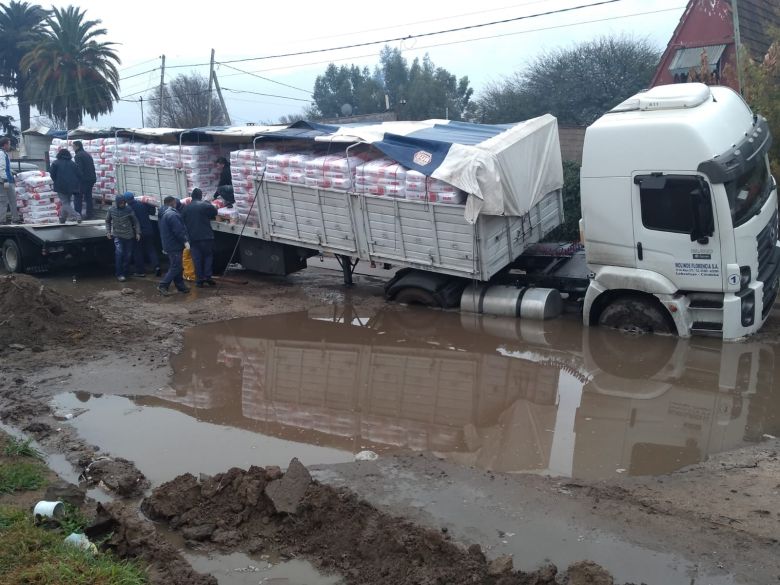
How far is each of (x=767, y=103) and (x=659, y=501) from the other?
33.8ft

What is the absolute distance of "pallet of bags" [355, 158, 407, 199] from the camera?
36.5 feet

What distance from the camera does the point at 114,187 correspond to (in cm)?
1612

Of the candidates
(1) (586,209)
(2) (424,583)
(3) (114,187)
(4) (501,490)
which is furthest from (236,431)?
(3) (114,187)

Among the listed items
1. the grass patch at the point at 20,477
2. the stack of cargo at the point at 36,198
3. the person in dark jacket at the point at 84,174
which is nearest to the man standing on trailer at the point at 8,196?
the stack of cargo at the point at 36,198

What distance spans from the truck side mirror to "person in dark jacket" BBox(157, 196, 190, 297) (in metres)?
8.07

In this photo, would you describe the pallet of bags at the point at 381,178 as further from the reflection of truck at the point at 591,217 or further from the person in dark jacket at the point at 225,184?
the person in dark jacket at the point at 225,184

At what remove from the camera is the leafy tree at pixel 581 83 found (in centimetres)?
3359

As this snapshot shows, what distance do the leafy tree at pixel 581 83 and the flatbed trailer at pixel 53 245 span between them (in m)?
23.2

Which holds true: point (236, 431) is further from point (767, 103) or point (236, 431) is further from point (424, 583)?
point (767, 103)

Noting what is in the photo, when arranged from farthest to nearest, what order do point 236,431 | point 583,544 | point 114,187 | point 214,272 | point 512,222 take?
1. point 114,187
2. point 214,272
3. point 512,222
4. point 236,431
5. point 583,544

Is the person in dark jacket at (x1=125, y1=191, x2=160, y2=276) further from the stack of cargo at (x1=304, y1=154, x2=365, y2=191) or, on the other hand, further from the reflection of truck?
the stack of cargo at (x1=304, y1=154, x2=365, y2=191)

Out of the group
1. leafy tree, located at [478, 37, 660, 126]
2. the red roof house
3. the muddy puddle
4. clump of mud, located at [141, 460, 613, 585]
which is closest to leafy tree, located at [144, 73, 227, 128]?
leafy tree, located at [478, 37, 660, 126]

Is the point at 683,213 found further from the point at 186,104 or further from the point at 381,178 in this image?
the point at 186,104

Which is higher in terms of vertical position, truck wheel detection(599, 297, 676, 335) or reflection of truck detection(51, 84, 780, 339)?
reflection of truck detection(51, 84, 780, 339)
